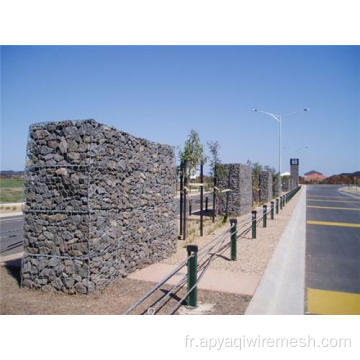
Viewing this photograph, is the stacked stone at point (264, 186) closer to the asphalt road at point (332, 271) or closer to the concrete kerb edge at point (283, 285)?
the asphalt road at point (332, 271)

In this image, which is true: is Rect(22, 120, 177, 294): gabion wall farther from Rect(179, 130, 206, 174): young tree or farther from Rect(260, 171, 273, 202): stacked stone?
Rect(260, 171, 273, 202): stacked stone

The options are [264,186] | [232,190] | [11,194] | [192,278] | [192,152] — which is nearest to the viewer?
[192,278]

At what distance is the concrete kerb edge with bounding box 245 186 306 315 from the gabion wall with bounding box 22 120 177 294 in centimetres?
257

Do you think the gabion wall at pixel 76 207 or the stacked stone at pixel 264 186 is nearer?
the gabion wall at pixel 76 207

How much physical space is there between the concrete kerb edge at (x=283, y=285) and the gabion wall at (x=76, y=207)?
257 cm

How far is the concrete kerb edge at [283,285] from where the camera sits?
5.28 m

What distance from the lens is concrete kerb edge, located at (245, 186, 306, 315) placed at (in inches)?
208

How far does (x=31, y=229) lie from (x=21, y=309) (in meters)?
1.48

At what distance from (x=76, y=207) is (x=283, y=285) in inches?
151

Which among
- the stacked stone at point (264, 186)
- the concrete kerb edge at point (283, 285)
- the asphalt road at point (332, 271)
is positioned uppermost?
the stacked stone at point (264, 186)

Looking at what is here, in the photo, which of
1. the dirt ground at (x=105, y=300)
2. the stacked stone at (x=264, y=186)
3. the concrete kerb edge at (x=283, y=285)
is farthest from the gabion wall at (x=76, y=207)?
the stacked stone at (x=264, y=186)

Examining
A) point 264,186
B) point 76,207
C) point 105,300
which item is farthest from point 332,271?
point 264,186

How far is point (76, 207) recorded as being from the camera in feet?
19.7

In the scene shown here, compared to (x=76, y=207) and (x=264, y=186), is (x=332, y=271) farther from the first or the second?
(x=264, y=186)
